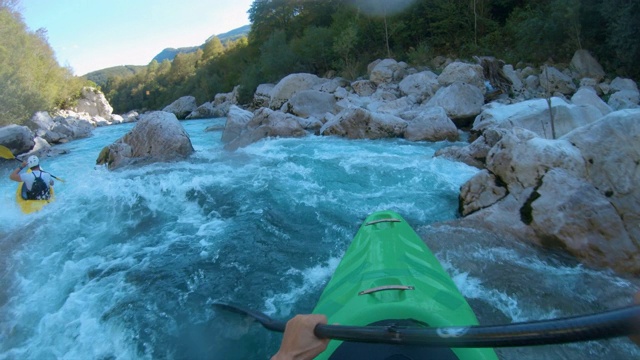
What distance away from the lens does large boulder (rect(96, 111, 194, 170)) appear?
22.7 feet

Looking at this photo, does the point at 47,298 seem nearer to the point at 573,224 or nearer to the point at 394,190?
the point at 394,190

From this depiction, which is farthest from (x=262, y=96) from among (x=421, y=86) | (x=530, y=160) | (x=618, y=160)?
(x=618, y=160)

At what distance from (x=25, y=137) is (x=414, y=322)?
1391 cm

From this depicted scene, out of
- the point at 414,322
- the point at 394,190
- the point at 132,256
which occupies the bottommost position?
the point at 394,190

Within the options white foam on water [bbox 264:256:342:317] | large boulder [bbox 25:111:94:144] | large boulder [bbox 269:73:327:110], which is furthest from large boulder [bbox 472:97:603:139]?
large boulder [bbox 25:111:94:144]

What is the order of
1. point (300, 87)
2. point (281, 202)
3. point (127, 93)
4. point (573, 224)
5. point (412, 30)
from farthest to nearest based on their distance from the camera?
point (127, 93)
point (412, 30)
point (300, 87)
point (281, 202)
point (573, 224)

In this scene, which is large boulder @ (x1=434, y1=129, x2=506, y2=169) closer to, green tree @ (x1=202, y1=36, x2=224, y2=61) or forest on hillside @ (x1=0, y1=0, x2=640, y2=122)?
forest on hillside @ (x1=0, y1=0, x2=640, y2=122)

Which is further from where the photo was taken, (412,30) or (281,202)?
(412,30)

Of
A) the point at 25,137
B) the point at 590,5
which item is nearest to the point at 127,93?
the point at 25,137

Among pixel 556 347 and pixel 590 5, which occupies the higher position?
pixel 590 5

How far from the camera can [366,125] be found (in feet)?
28.0

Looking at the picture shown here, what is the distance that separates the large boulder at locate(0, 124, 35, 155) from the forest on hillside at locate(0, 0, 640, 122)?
673 cm

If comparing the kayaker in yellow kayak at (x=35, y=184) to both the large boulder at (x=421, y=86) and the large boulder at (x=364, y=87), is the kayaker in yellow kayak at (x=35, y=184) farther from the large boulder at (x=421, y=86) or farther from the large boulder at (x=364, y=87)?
the large boulder at (x=364, y=87)

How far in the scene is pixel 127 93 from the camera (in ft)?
150
